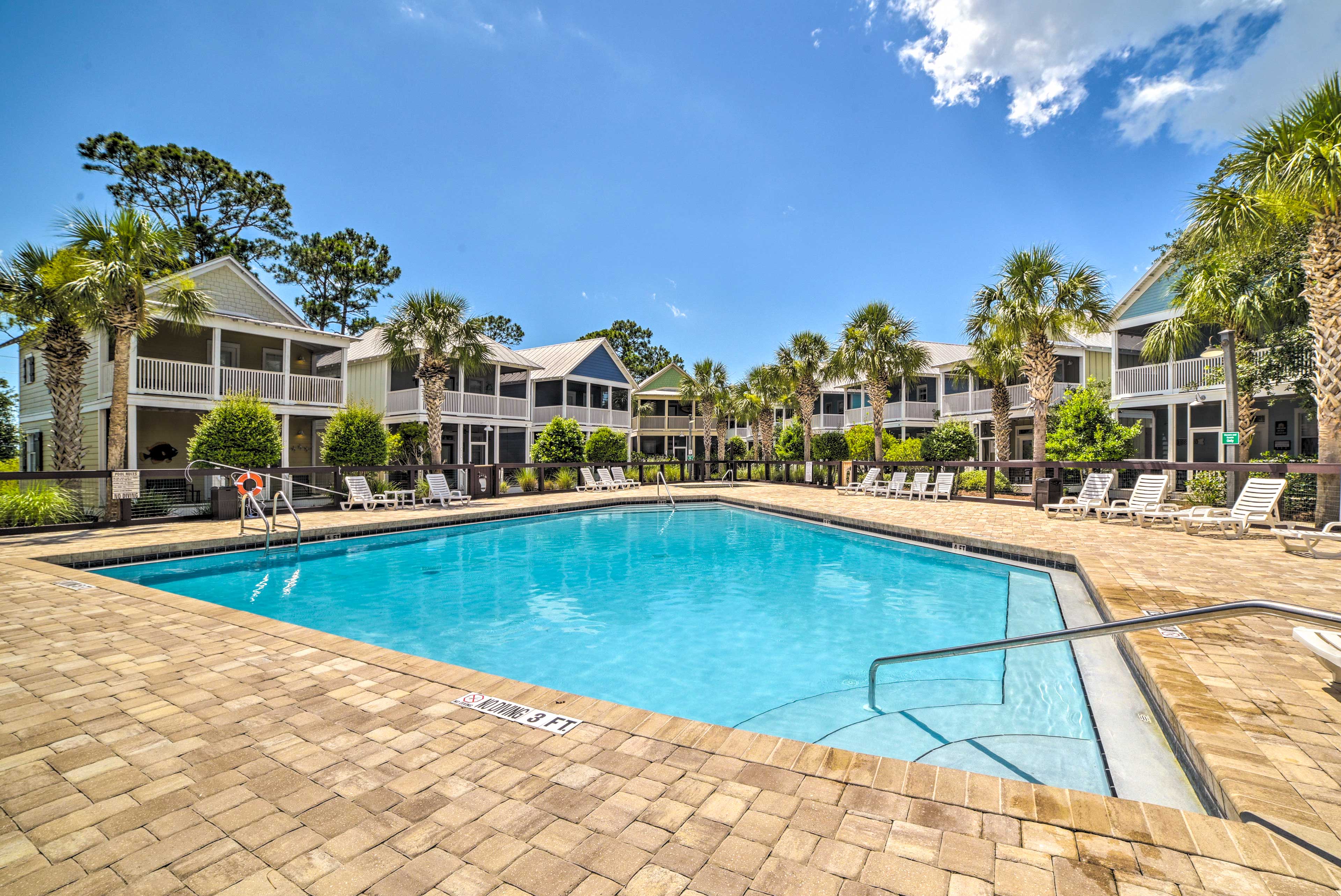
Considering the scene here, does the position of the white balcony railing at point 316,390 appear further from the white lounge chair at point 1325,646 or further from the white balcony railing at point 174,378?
the white lounge chair at point 1325,646

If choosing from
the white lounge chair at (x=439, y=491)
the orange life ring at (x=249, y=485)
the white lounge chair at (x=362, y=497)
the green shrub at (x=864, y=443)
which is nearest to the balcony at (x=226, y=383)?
the white lounge chair at (x=362, y=497)

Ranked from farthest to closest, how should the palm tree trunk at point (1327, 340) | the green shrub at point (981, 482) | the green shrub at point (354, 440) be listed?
1. the green shrub at point (981, 482)
2. the green shrub at point (354, 440)
3. the palm tree trunk at point (1327, 340)

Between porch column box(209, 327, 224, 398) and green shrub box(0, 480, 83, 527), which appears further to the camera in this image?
porch column box(209, 327, 224, 398)

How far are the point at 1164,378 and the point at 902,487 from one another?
28.0 ft

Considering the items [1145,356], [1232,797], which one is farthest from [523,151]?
[1232,797]

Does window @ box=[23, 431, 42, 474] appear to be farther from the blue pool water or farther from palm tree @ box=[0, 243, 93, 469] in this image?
the blue pool water

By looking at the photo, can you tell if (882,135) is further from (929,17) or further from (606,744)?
(606,744)

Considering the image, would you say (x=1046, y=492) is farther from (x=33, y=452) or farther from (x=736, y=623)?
(x=33, y=452)

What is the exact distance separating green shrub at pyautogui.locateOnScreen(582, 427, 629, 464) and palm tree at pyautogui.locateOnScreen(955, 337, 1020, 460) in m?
13.1

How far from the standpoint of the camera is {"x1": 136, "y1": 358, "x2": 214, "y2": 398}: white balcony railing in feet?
49.6

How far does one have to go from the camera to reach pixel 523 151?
1076 inches

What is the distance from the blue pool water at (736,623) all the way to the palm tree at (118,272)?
4899 mm

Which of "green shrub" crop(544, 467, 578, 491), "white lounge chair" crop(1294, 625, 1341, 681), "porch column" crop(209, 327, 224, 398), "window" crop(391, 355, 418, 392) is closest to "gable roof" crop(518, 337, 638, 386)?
"window" crop(391, 355, 418, 392)

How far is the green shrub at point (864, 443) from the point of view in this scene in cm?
2484
